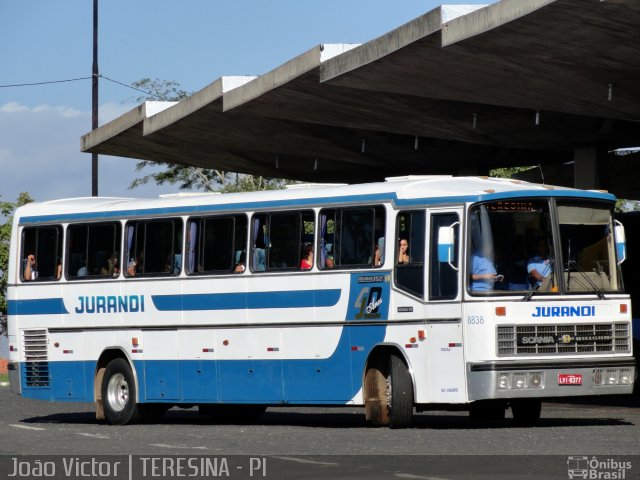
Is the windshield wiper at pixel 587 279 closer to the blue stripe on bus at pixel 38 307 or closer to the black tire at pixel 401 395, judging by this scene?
the black tire at pixel 401 395

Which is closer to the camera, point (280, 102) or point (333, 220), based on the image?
point (333, 220)

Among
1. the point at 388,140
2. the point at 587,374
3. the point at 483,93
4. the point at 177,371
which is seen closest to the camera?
the point at 587,374

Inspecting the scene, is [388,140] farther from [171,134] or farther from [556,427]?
[556,427]

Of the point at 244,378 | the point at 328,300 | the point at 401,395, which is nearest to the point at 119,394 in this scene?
the point at 244,378

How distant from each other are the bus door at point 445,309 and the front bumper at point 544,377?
27cm

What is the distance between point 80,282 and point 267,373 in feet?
12.9

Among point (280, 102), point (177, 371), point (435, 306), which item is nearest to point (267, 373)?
point (177, 371)

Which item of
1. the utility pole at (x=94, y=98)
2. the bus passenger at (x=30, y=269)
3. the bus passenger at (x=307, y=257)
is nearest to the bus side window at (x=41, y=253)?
the bus passenger at (x=30, y=269)

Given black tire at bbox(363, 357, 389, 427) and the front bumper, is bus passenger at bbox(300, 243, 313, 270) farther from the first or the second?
the front bumper

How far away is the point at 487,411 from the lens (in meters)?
20.8

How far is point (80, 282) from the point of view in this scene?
76.6ft

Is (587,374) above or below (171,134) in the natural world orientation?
below

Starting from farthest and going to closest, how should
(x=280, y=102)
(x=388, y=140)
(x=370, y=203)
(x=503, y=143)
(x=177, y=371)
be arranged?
1. (x=388, y=140)
2. (x=503, y=143)
3. (x=280, y=102)
4. (x=177, y=371)
5. (x=370, y=203)

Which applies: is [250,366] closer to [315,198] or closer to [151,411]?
[315,198]
